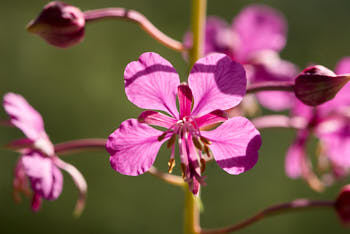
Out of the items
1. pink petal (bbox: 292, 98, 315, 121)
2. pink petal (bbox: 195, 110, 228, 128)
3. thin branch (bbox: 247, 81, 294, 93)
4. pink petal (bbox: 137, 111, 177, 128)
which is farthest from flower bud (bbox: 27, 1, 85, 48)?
pink petal (bbox: 292, 98, 315, 121)

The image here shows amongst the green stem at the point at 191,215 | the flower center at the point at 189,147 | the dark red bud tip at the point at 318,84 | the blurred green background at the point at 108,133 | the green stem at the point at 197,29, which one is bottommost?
the blurred green background at the point at 108,133

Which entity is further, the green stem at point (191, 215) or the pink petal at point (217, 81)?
the green stem at point (191, 215)

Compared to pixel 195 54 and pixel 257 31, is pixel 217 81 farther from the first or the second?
pixel 257 31

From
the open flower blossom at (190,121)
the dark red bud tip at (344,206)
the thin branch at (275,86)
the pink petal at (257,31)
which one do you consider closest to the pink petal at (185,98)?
the open flower blossom at (190,121)

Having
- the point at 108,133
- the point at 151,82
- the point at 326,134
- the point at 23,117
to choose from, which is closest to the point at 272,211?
the point at 326,134

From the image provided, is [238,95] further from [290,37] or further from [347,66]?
[290,37]

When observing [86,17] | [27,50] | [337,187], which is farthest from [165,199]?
[86,17]

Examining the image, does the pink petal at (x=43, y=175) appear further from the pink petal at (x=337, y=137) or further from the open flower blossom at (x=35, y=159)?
the pink petal at (x=337, y=137)

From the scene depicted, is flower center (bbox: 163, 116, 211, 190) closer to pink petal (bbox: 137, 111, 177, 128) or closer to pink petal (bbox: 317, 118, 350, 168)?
pink petal (bbox: 137, 111, 177, 128)
